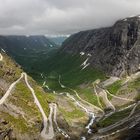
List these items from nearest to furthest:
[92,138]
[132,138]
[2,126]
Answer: [132,138], [2,126], [92,138]

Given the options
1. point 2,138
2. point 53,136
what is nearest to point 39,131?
point 53,136

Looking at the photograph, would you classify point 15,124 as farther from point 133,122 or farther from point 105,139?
point 133,122

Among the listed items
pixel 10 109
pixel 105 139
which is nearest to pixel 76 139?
pixel 105 139

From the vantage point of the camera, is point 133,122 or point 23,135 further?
point 133,122

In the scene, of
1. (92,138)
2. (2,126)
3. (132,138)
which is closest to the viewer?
(132,138)

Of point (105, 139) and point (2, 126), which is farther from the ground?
point (2, 126)

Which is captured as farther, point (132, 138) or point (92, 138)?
point (92, 138)

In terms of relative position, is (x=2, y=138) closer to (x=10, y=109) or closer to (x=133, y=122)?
(x=10, y=109)

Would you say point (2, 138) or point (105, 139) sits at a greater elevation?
point (2, 138)
